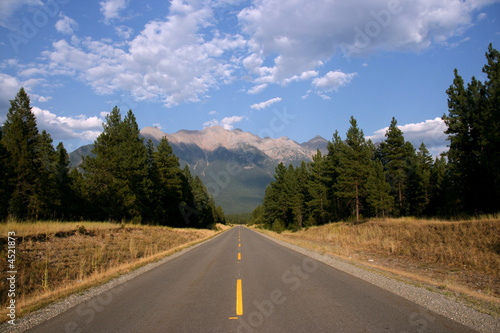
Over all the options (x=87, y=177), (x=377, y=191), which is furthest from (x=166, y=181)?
(x=377, y=191)

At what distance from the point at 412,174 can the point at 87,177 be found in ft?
157

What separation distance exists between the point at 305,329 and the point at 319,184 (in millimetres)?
40690

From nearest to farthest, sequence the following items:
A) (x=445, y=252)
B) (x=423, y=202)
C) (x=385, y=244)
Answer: (x=445, y=252), (x=385, y=244), (x=423, y=202)

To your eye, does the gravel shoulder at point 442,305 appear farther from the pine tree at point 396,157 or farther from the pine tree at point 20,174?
the pine tree at point 396,157

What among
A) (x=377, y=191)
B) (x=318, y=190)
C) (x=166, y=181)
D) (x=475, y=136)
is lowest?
(x=377, y=191)

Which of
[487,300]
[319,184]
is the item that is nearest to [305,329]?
[487,300]

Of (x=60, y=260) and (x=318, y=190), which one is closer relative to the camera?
(x=60, y=260)

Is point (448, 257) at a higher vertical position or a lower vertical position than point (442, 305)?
lower

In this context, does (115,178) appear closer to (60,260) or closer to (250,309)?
(60,260)

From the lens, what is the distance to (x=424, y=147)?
52.2 m

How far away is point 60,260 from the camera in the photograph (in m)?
11.5

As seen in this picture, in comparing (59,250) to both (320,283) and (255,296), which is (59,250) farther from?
(320,283)

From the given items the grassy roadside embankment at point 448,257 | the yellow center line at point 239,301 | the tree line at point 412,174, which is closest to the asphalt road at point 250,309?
the yellow center line at point 239,301

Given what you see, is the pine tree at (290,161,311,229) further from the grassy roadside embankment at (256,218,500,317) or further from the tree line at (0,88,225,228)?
the grassy roadside embankment at (256,218,500,317)
